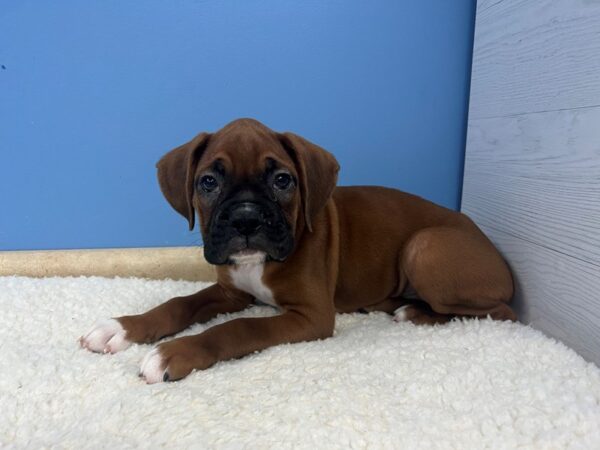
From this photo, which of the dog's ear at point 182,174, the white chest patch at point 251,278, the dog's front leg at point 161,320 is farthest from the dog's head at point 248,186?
the dog's front leg at point 161,320

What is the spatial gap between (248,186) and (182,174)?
39 cm

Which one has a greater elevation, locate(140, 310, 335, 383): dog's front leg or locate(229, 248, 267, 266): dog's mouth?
locate(229, 248, 267, 266): dog's mouth

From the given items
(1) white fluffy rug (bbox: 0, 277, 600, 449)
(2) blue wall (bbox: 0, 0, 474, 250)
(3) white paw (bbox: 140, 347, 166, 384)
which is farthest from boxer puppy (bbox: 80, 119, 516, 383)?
(2) blue wall (bbox: 0, 0, 474, 250)

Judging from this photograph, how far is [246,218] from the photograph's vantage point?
202cm

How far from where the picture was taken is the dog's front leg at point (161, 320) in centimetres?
219

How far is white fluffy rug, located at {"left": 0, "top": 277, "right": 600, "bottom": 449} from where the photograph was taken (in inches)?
59.8

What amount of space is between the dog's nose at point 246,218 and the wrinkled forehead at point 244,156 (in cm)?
22

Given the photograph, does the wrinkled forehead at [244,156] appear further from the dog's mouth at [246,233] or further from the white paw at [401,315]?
the white paw at [401,315]

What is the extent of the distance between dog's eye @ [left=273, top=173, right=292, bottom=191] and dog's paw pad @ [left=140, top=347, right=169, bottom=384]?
932mm

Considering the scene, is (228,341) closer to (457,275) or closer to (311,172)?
(311,172)

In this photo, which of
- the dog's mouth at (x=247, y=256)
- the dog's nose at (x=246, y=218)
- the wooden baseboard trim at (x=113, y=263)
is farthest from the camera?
the wooden baseboard trim at (x=113, y=263)

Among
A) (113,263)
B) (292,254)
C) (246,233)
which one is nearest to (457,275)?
(292,254)

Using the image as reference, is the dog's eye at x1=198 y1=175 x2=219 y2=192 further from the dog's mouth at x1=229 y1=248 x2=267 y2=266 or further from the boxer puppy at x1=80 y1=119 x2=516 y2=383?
the dog's mouth at x1=229 y1=248 x2=267 y2=266

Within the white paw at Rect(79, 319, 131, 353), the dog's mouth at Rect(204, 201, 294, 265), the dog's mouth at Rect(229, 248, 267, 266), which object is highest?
the dog's mouth at Rect(204, 201, 294, 265)
